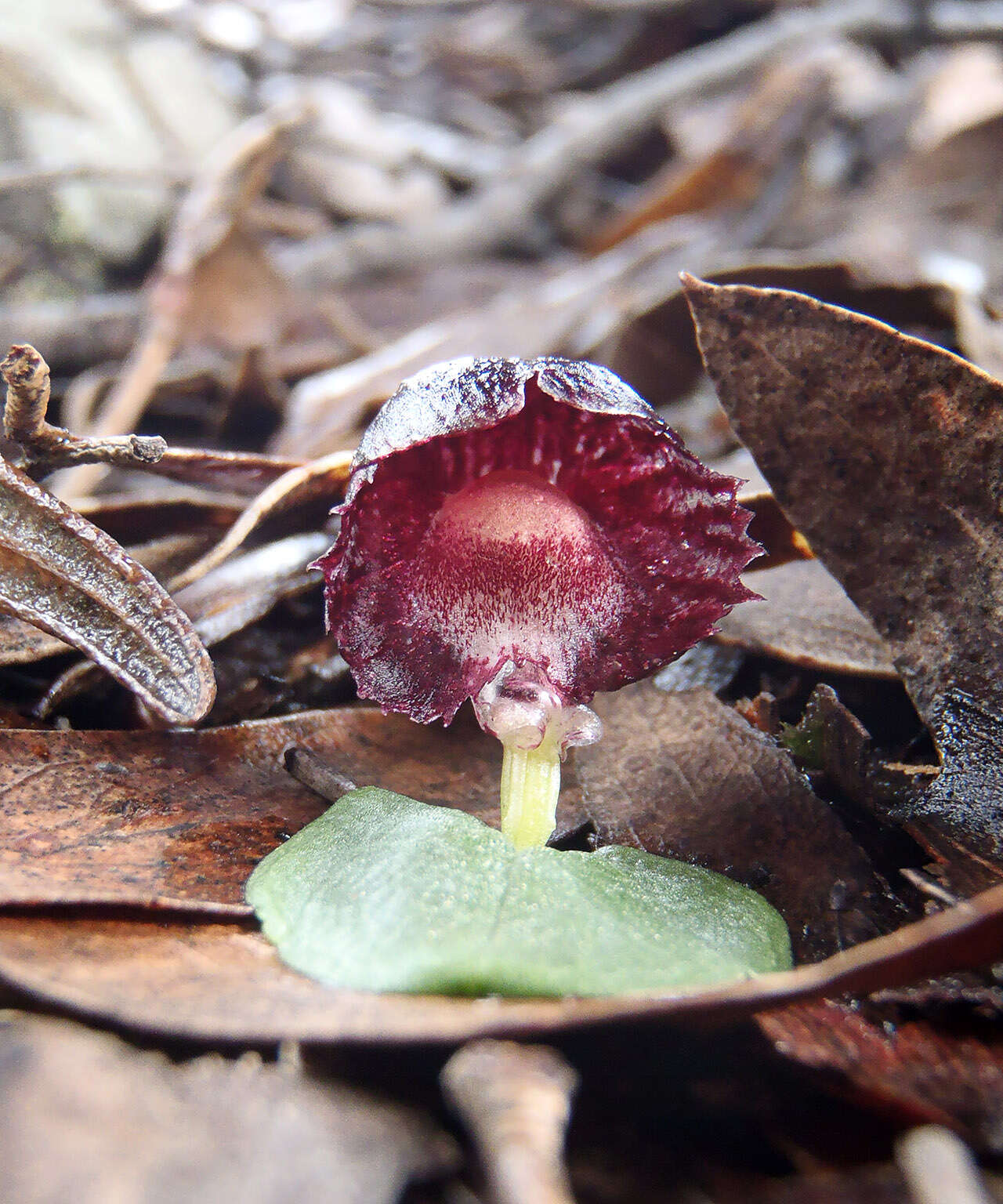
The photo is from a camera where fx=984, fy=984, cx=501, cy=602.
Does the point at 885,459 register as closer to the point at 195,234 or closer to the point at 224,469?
the point at 224,469

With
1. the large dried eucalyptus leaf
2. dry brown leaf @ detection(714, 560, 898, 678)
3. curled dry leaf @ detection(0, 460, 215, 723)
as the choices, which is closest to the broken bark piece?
the large dried eucalyptus leaf

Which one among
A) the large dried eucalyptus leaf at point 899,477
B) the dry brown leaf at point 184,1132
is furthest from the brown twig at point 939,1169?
the large dried eucalyptus leaf at point 899,477

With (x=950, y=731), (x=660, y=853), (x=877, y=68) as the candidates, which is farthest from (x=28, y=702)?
(x=877, y=68)

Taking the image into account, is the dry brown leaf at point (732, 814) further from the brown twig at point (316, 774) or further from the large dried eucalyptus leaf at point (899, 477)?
the brown twig at point (316, 774)

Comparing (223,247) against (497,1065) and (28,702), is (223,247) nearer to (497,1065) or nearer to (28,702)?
(28,702)

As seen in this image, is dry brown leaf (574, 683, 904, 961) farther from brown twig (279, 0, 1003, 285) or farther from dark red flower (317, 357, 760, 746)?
brown twig (279, 0, 1003, 285)
